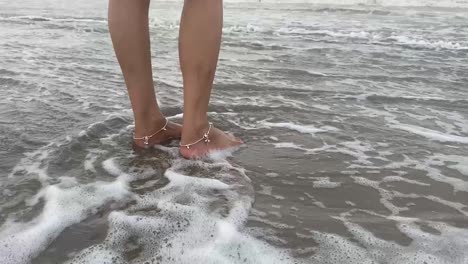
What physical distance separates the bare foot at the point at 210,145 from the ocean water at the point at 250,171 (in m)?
0.05

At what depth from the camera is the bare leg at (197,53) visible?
1897mm

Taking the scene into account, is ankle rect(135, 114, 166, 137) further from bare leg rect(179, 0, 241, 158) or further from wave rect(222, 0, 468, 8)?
wave rect(222, 0, 468, 8)

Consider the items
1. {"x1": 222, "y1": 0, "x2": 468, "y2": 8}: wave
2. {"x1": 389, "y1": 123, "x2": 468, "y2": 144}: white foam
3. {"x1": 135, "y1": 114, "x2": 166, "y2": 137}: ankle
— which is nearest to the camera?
{"x1": 135, "y1": 114, "x2": 166, "y2": 137}: ankle

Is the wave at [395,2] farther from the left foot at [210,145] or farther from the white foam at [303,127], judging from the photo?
the left foot at [210,145]

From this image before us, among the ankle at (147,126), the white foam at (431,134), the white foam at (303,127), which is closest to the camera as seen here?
the ankle at (147,126)

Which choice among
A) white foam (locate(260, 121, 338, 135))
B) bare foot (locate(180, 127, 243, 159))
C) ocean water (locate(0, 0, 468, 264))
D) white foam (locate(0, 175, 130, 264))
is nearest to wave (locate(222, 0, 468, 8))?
ocean water (locate(0, 0, 468, 264))

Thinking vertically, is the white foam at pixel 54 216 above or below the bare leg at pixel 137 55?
below

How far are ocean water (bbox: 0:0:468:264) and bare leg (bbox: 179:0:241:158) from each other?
203mm

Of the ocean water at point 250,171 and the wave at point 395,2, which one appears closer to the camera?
the ocean water at point 250,171

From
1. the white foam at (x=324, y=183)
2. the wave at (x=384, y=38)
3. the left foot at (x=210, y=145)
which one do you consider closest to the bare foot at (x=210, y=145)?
the left foot at (x=210, y=145)

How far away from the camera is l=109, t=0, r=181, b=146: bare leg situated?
1979mm

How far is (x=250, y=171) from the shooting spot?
194 cm

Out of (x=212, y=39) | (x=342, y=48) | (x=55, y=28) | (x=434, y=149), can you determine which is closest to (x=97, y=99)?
(x=212, y=39)

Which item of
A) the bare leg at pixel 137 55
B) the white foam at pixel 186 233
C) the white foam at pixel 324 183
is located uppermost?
the bare leg at pixel 137 55
